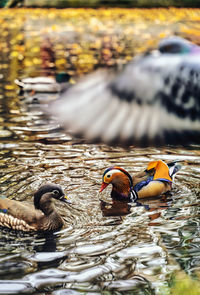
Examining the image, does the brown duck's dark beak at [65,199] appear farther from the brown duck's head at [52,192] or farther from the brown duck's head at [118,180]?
the brown duck's head at [118,180]

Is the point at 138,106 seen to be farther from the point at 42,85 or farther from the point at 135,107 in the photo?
the point at 42,85

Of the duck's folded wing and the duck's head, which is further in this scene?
the duck's head

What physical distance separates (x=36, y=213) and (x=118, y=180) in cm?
125

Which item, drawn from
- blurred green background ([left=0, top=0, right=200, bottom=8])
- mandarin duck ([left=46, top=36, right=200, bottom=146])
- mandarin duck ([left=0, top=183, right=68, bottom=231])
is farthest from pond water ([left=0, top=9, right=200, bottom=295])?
blurred green background ([left=0, top=0, right=200, bottom=8])

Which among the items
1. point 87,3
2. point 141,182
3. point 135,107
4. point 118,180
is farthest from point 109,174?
point 87,3

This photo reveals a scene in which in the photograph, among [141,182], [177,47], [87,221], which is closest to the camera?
[177,47]

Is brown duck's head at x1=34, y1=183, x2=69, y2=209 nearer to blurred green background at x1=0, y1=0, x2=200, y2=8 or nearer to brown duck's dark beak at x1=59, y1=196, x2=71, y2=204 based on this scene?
brown duck's dark beak at x1=59, y1=196, x2=71, y2=204

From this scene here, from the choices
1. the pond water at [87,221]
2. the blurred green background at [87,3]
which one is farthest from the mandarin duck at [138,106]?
the blurred green background at [87,3]

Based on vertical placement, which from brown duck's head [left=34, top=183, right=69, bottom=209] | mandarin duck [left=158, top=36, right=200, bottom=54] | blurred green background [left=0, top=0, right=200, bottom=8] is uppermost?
blurred green background [left=0, top=0, right=200, bottom=8]

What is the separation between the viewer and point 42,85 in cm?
1095

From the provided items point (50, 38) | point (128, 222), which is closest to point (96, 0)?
point (50, 38)

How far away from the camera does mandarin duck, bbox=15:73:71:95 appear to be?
35.3 feet

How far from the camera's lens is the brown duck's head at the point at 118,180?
6.61 m

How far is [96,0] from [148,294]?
2897 cm
